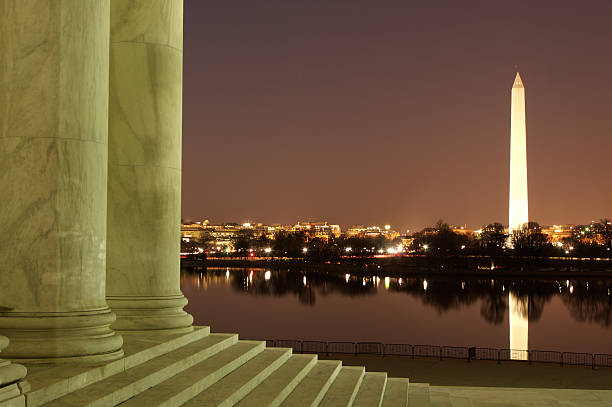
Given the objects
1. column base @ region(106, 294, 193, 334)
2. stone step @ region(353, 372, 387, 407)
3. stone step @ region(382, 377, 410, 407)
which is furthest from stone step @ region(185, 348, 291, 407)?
stone step @ region(382, 377, 410, 407)

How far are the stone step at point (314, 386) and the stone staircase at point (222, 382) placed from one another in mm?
42

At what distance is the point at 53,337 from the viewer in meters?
21.3

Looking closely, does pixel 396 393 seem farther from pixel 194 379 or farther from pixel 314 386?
pixel 194 379

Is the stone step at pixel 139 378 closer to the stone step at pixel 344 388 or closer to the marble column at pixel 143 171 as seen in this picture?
the marble column at pixel 143 171

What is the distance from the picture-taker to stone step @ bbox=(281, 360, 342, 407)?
1112 inches

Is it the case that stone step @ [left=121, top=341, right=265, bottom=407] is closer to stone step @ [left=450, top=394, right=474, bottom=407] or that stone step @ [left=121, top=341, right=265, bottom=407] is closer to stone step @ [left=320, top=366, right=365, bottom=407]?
stone step @ [left=320, top=366, right=365, bottom=407]

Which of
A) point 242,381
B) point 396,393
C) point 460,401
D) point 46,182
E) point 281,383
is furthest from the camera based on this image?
point 460,401

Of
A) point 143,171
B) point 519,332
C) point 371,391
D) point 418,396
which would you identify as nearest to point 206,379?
point 143,171

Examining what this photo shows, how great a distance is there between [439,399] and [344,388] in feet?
29.8

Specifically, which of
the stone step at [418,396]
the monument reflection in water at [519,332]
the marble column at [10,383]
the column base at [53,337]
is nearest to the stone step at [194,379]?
the column base at [53,337]

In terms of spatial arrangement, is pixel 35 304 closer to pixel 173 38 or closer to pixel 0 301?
pixel 0 301

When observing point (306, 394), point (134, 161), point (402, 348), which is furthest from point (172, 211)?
point (402, 348)

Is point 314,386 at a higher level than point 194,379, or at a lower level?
lower

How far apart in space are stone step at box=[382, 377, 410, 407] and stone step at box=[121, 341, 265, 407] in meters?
7.11
